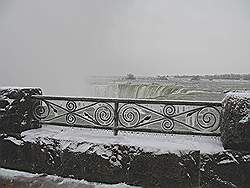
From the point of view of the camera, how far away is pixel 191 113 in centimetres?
284

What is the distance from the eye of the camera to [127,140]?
2834 millimetres

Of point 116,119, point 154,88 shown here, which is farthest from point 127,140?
point 154,88

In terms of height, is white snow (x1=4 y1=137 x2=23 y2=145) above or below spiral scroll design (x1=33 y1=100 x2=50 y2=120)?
below

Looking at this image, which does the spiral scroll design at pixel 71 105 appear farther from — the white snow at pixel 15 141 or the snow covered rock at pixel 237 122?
the snow covered rock at pixel 237 122

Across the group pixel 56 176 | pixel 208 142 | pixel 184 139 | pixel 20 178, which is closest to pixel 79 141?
pixel 56 176

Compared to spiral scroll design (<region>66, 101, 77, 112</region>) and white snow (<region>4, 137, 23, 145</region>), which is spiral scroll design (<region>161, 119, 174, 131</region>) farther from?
white snow (<region>4, 137, 23, 145</region>)

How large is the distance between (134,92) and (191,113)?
7.35 meters

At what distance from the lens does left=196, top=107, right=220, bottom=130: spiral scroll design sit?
2818mm

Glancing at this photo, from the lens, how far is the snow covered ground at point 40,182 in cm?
267

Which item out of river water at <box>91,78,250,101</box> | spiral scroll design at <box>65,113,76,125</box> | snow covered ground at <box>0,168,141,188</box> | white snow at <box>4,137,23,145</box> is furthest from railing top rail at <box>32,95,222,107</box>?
river water at <box>91,78,250,101</box>

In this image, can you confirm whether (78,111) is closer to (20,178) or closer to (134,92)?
(20,178)

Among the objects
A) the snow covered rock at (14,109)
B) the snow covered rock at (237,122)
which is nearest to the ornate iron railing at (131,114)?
the snow covered rock at (14,109)

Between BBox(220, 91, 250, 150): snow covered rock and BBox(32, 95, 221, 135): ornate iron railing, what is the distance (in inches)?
9.3

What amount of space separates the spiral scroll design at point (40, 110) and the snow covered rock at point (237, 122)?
190cm
